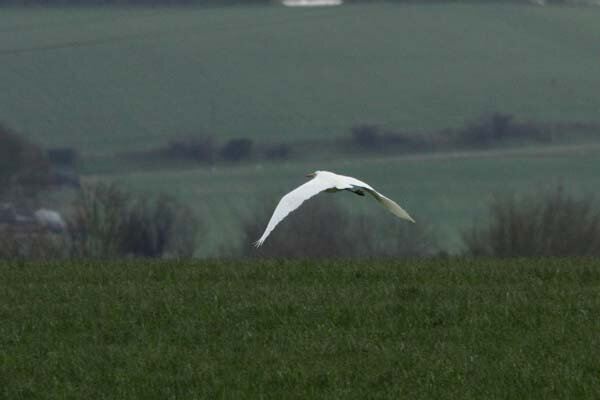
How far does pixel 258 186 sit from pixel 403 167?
11884 mm

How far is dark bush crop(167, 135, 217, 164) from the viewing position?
132250 millimetres

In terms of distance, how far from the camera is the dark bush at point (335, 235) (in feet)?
281

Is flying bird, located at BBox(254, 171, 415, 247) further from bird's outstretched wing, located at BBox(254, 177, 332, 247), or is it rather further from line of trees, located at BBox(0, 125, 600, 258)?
line of trees, located at BBox(0, 125, 600, 258)

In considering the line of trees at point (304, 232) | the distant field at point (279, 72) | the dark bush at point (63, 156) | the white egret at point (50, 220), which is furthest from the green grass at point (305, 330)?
the distant field at point (279, 72)

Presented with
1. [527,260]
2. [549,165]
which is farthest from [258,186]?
[527,260]

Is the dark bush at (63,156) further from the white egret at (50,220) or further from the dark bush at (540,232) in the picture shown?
the dark bush at (540,232)

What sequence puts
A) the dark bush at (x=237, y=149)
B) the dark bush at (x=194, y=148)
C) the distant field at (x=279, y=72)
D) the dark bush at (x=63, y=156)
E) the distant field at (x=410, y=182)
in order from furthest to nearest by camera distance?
the dark bush at (x=237, y=149) < the dark bush at (x=194, y=148) < the distant field at (x=279, y=72) < the dark bush at (x=63, y=156) < the distant field at (x=410, y=182)

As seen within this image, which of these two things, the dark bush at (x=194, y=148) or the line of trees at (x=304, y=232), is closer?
the line of trees at (x=304, y=232)

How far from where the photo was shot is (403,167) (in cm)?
13125

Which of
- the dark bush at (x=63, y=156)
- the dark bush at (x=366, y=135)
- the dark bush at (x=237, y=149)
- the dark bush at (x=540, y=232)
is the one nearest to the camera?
the dark bush at (x=540, y=232)

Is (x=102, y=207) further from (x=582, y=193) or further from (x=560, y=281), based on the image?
(x=560, y=281)

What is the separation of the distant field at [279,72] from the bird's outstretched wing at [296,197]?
364 feet

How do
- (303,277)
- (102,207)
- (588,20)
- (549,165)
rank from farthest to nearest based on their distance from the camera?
(588,20), (549,165), (102,207), (303,277)

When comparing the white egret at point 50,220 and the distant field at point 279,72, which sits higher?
the distant field at point 279,72
